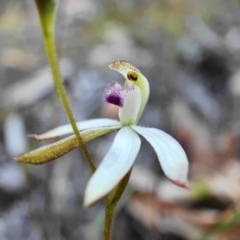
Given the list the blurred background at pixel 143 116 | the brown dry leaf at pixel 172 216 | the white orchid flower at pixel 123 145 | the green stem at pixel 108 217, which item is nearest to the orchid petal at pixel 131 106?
the white orchid flower at pixel 123 145

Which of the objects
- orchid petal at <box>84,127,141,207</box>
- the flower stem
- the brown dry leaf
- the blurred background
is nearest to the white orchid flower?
orchid petal at <box>84,127,141,207</box>

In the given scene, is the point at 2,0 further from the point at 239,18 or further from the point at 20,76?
the point at 239,18

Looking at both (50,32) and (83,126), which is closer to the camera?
(50,32)

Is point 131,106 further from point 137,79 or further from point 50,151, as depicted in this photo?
point 50,151

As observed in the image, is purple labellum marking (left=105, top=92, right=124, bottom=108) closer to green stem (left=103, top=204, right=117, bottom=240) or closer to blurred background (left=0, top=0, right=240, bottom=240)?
green stem (left=103, top=204, right=117, bottom=240)

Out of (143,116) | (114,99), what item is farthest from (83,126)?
(143,116)

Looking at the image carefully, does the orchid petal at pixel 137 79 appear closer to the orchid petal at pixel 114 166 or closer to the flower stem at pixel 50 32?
the orchid petal at pixel 114 166

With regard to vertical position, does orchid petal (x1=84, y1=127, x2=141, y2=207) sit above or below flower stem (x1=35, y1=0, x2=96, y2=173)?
below

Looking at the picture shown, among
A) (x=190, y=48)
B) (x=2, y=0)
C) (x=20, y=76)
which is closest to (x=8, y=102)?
(x=20, y=76)
